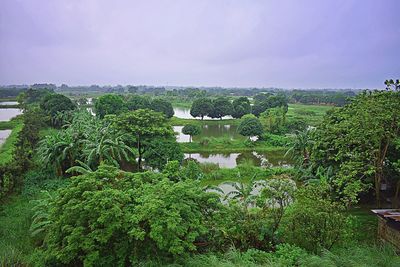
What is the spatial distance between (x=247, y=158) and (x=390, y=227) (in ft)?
50.4

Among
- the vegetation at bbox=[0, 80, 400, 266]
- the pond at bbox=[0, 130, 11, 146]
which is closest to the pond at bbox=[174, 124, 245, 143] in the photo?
the pond at bbox=[0, 130, 11, 146]

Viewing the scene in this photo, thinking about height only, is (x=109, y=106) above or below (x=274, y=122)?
above

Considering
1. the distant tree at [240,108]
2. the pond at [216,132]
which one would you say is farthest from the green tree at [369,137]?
the distant tree at [240,108]

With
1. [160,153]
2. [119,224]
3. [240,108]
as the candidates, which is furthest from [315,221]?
[240,108]

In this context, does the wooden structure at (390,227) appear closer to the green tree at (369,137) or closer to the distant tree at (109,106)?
the green tree at (369,137)

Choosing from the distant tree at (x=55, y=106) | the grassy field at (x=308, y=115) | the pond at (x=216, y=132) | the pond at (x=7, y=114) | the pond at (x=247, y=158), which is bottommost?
the pond at (x=247, y=158)

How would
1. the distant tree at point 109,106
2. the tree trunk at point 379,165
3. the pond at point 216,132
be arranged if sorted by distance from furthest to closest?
the distant tree at point 109,106 < the pond at point 216,132 < the tree trunk at point 379,165

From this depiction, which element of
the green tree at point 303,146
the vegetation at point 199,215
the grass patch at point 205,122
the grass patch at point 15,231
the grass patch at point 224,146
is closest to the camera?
the vegetation at point 199,215

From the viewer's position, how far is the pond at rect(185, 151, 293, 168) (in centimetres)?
2375

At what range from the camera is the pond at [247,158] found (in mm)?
23750

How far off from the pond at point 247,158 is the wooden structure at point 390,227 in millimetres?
12911

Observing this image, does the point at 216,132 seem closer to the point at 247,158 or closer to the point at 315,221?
the point at 247,158

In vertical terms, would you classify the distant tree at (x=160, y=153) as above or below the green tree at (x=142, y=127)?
below

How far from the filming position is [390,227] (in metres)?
9.99
